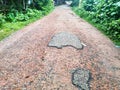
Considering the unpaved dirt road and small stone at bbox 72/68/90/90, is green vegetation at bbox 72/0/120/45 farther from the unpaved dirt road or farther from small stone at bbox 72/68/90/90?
small stone at bbox 72/68/90/90

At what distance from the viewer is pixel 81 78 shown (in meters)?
4.95

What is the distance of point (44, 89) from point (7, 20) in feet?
31.9

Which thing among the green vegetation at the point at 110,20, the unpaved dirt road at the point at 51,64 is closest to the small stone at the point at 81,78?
the unpaved dirt road at the point at 51,64

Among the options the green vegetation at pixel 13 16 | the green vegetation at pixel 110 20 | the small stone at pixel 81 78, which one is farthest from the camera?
the green vegetation at pixel 13 16

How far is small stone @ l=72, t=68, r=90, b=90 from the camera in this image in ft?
15.0

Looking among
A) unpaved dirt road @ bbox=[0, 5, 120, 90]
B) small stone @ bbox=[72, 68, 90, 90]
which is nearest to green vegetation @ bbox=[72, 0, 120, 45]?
→ unpaved dirt road @ bbox=[0, 5, 120, 90]

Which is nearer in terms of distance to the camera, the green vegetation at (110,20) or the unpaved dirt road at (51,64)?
the unpaved dirt road at (51,64)

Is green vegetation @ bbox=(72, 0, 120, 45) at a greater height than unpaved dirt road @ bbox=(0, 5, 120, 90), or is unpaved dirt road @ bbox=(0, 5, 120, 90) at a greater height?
green vegetation @ bbox=(72, 0, 120, 45)

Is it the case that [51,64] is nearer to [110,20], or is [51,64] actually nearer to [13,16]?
[110,20]

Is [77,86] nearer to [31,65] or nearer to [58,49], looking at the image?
[31,65]

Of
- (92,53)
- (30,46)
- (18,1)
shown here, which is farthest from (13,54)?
(18,1)

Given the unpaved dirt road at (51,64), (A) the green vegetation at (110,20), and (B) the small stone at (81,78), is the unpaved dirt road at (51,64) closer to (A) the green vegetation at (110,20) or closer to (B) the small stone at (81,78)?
(B) the small stone at (81,78)

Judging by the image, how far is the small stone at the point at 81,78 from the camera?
15.0 ft

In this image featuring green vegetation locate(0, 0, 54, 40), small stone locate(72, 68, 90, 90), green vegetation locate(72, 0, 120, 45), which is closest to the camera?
small stone locate(72, 68, 90, 90)
